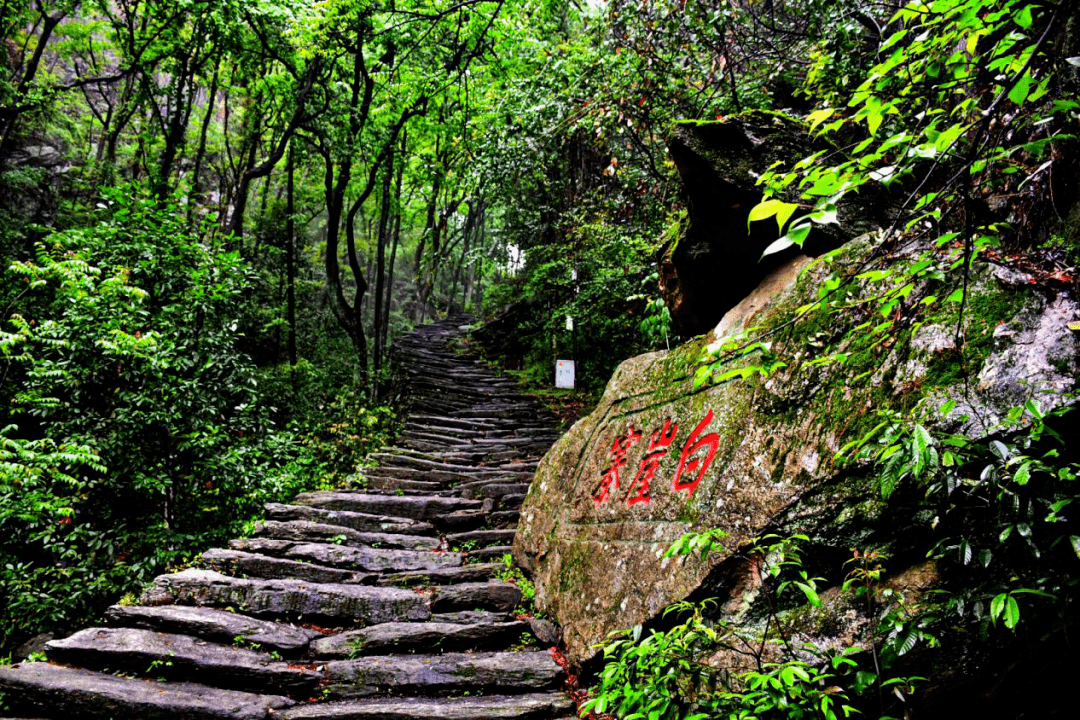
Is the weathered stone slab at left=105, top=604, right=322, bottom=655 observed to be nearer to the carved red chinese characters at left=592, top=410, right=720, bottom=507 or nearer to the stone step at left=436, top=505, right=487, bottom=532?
the stone step at left=436, top=505, right=487, bottom=532

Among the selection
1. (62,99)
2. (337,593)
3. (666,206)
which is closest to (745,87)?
(666,206)

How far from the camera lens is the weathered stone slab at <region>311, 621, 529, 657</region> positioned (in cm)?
391

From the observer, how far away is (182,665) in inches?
141

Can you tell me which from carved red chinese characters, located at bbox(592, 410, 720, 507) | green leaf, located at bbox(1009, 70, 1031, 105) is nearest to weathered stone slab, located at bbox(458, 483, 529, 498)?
carved red chinese characters, located at bbox(592, 410, 720, 507)

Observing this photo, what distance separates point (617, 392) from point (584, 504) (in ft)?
3.08

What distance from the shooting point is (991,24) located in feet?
4.04

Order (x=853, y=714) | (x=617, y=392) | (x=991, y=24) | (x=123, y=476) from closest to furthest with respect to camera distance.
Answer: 1. (x=991, y=24)
2. (x=853, y=714)
3. (x=617, y=392)
4. (x=123, y=476)

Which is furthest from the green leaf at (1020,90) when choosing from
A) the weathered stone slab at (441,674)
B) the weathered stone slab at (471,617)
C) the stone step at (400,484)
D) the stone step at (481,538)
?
the stone step at (400,484)

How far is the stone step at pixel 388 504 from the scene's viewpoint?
6242 millimetres

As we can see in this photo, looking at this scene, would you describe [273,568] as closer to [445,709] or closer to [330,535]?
[330,535]

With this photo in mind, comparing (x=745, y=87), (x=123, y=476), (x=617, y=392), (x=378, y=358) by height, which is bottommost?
(x=123, y=476)

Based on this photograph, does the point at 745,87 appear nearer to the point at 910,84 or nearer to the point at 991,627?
the point at 910,84

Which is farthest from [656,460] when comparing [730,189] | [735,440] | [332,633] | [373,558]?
[373,558]

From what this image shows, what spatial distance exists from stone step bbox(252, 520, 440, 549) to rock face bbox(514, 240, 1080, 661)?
4.61 feet
